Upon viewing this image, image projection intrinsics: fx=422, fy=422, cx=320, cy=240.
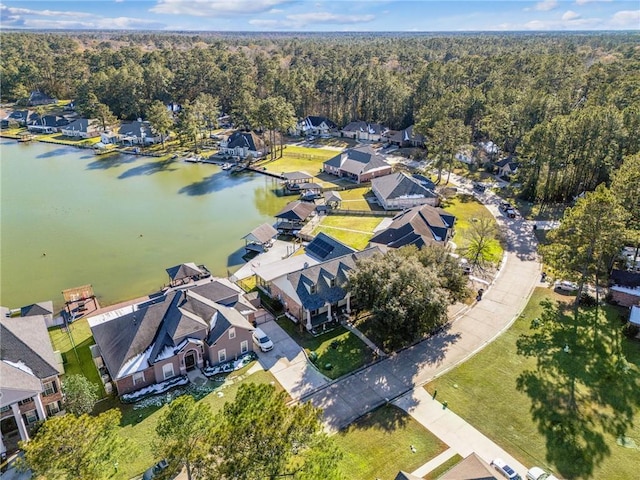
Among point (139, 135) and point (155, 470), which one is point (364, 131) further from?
point (155, 470)

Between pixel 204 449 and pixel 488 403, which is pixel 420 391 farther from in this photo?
pixel 204 449

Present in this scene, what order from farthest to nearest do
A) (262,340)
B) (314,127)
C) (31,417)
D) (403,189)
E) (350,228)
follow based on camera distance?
1. (314,127)
2. (403,189)
3. (350,228)
4. (262,340)
5. (31,417)

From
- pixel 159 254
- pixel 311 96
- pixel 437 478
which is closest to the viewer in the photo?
pixel 437 478

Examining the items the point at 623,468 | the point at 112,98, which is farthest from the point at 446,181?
the point at 112,98

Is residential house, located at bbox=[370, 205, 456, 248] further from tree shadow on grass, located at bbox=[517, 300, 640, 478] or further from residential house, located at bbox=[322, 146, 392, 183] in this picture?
residential house, located at bbox=[322, 146, 392, 183]

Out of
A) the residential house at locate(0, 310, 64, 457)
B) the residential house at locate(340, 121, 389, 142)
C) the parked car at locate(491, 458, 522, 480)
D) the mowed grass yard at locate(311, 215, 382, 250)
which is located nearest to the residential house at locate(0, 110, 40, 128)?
the residential house at locate(340, 121, 389, 142)

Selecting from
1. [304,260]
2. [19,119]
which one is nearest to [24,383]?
[304,260]
